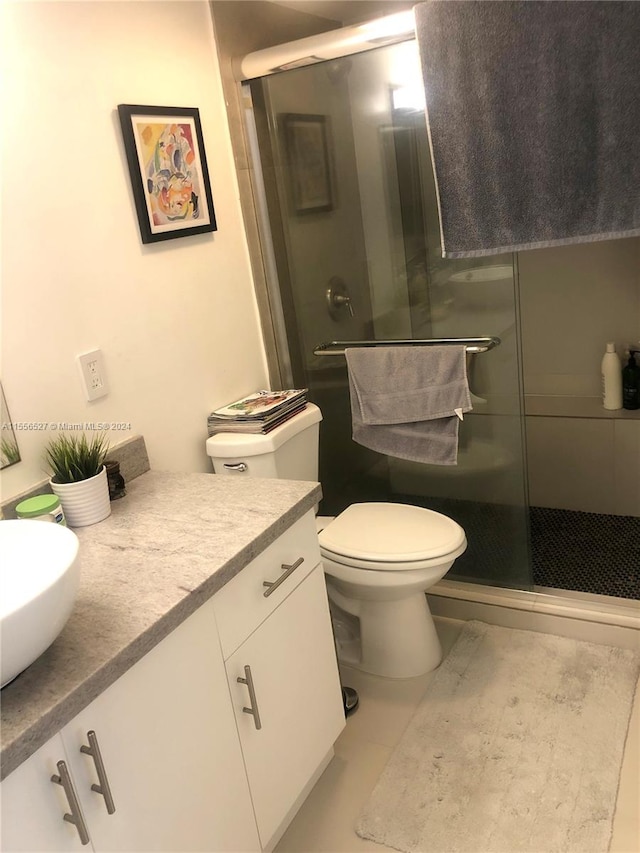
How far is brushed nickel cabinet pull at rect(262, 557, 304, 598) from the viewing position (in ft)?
4.66

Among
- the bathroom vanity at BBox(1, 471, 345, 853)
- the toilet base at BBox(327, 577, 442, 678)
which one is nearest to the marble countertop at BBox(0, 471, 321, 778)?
the bathroom vanity at BBox(1, 471, 345, 853)

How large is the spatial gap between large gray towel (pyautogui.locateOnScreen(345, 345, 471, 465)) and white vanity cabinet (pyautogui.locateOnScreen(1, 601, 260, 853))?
3.63 feet

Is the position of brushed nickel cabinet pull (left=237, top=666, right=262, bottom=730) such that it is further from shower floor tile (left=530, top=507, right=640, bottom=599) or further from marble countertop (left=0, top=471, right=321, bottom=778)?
shower floor tile (left=530, top=507, right=640, bottom=599)

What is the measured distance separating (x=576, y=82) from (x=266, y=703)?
1.56 meters

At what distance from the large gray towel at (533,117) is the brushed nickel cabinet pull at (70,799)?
5.02 feet

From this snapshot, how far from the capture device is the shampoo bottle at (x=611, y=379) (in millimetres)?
2846

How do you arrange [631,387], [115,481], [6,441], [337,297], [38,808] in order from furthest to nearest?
[631,387] → [337,297] → [115,481] → [6,441] → [38,808]

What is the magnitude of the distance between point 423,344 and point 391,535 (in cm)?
60

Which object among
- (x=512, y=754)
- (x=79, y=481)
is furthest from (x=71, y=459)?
(x=512, y=754)

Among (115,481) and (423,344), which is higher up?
(423,344)

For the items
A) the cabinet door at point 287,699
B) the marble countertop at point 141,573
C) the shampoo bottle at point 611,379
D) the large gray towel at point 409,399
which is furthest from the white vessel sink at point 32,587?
the shampoo bottle at point 611,379

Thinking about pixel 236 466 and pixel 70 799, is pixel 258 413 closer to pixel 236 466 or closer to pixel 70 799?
pixel 236 466

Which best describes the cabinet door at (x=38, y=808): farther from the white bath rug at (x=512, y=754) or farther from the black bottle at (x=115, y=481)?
the white bath rug at (x=512, y=754)

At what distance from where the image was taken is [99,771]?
105 cm
